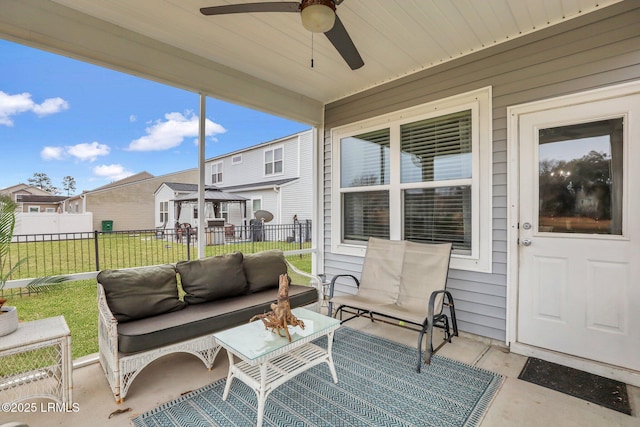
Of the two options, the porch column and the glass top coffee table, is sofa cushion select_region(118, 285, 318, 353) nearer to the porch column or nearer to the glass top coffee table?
the glass top coffee table

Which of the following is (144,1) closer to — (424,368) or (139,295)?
(139,295)

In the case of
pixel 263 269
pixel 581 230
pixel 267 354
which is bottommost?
pixel 267 354

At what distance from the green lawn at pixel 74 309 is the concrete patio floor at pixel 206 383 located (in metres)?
0.48

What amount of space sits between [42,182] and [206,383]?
227cm

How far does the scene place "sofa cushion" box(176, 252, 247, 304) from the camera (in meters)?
2.90

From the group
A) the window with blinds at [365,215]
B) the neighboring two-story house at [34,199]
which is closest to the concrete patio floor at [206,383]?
the neighboring two-story house at [34,199]

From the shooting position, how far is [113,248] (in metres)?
3.12

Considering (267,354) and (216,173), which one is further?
(216,173)

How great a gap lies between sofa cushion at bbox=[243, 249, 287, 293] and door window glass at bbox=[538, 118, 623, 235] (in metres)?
2.71

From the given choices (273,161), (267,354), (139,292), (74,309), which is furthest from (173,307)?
(273,161)

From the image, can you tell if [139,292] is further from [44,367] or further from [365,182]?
[365,182]

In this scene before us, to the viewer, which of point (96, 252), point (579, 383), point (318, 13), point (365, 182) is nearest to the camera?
point (318, 13)

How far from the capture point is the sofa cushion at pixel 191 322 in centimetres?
220

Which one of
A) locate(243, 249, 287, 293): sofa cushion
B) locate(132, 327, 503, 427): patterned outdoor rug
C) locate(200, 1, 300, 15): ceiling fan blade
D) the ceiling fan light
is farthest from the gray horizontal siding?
locate(200, 1, 300, 15): ceiling fan blade
